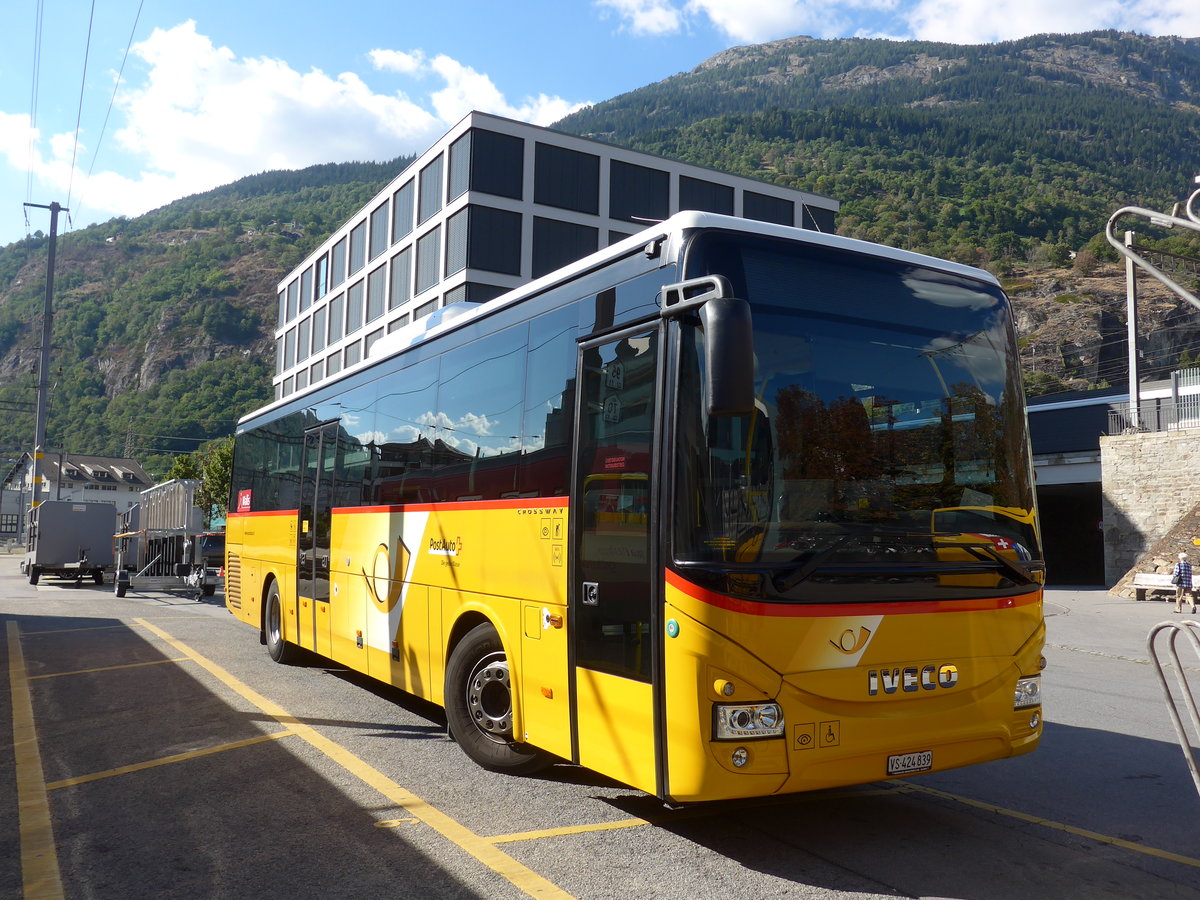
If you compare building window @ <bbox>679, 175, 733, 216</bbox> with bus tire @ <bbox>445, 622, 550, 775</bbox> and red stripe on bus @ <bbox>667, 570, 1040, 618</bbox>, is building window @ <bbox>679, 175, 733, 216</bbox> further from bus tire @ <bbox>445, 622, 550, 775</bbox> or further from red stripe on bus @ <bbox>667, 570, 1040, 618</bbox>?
red stripe on bus @ <bbox>667, 570, 1040, 618</bbox>

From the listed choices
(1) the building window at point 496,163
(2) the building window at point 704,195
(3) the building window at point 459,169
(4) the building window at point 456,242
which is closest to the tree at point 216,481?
(4) the building window at point 456,242

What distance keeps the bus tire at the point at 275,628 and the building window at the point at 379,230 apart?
45.4m

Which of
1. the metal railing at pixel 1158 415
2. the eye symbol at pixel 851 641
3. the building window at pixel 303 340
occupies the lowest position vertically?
the eye symbol at pixel 851 641

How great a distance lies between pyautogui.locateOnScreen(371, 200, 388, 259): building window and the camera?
55094 mm

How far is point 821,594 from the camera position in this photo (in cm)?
459

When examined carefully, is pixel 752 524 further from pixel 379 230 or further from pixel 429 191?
pixel 379 230

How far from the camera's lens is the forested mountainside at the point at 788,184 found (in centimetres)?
8981

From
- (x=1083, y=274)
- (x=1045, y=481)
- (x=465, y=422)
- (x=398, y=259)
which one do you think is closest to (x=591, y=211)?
(x=398, y=259)

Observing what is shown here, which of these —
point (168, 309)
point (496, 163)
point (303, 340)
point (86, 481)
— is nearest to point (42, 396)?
point (496, 163)

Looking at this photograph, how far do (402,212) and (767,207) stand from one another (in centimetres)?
2007

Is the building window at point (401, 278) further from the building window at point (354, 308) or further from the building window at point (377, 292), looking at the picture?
the building window at point (354, 308)

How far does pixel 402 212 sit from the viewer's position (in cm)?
5275

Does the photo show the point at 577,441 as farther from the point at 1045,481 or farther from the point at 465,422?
the point at 1045,481

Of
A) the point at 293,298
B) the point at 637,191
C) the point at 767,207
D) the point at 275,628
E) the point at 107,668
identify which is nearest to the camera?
the point at 107,668
